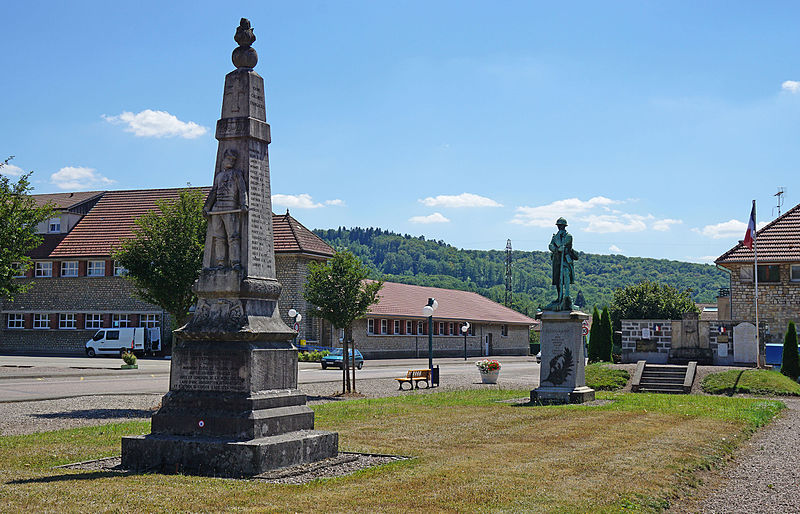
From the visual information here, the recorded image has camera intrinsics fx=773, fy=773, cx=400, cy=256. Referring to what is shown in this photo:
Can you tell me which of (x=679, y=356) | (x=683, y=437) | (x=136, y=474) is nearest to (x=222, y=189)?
(x=136, y=474)

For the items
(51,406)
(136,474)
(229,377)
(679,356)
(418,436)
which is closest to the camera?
(136,474)

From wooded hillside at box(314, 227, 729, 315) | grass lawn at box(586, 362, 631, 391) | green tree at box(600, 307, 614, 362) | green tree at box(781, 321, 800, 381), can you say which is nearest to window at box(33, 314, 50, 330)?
green tree at box(600, 307, 614, 362)

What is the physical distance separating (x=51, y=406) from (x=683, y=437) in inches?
561

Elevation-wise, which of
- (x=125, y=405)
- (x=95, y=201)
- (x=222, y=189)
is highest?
(x=95, y=201)

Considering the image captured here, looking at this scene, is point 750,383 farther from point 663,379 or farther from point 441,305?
point 441,305

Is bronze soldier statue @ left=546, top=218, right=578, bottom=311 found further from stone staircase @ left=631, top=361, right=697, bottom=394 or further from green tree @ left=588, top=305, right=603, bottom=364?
green tree @ left=588, top=305, right=603, bottom=364

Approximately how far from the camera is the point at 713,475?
9.52 meters

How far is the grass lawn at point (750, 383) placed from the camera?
2385cm

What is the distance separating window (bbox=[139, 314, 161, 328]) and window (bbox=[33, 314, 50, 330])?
712cm

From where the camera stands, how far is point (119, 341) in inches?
1884

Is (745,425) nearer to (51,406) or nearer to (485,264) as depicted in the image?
(51,406)

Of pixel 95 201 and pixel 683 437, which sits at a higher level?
pixel 95 201

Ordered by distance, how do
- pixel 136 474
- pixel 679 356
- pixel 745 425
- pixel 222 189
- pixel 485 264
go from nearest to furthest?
1. pixel 136 474
2. pixel 222 189
3. pixel 745 425
4. pixel 679 356
5. pixel 485 264

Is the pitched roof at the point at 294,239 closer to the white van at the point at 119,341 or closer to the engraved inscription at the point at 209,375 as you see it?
the white van at the point at 119,341
